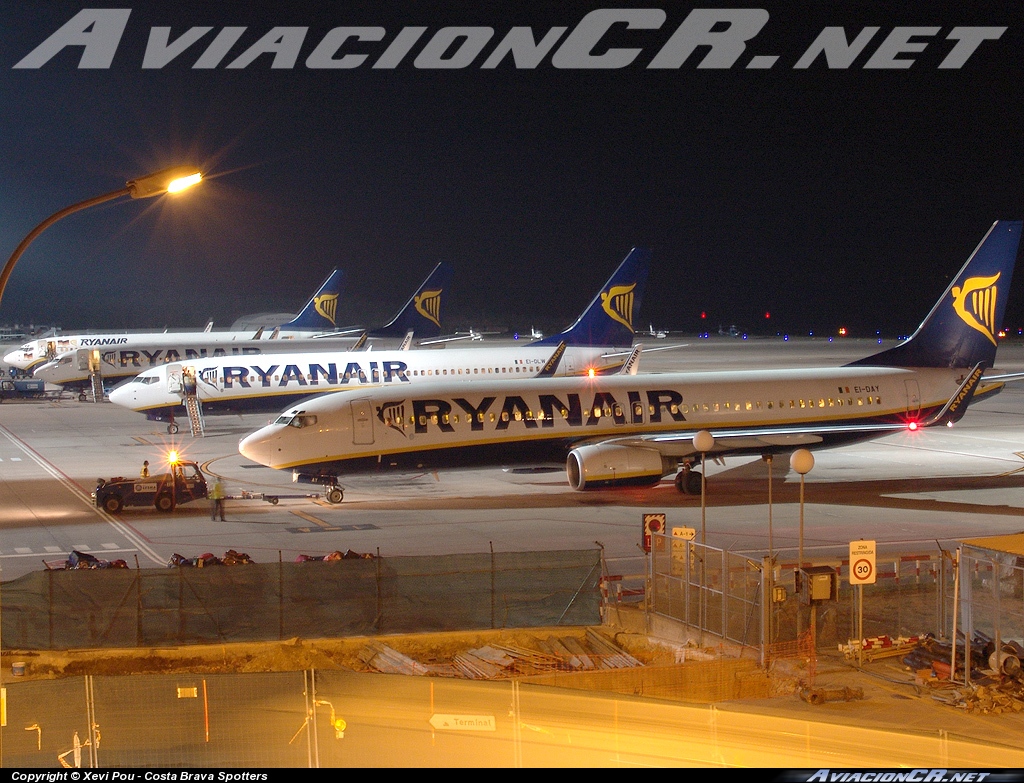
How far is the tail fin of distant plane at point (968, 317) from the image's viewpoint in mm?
44844

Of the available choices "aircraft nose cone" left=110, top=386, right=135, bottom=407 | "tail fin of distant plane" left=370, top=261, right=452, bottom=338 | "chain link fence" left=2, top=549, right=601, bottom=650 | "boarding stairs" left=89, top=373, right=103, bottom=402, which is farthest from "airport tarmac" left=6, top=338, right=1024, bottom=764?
"tail fin of distant plane" left=370, top=261, right=452, bottom=338

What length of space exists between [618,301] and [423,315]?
87.2 ft

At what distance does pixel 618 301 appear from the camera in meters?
64.4

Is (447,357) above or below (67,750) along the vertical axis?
above

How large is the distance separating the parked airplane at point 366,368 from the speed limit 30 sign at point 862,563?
3795 centimetres

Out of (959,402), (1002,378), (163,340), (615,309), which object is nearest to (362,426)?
(959,402)

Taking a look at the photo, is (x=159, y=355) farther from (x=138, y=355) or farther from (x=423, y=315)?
(x=423, y=315)

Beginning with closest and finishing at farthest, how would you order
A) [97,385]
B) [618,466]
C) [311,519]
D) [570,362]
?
1. [311,519]
2. [618,466]
3. [570,362]
4. [97,385]

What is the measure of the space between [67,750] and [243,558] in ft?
36.7

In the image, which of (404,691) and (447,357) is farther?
(447,357)

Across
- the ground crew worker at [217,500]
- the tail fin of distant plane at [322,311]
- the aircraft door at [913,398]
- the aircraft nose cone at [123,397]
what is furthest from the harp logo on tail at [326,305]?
the ground crew worker at [217,500]

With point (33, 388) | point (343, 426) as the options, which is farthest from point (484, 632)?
point (33, 388)

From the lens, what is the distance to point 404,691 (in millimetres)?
15086
